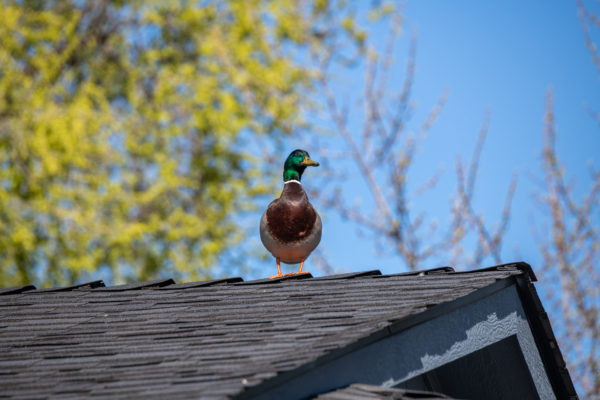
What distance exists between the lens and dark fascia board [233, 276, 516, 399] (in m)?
3.88

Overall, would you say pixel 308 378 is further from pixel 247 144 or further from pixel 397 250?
pixel 247 144

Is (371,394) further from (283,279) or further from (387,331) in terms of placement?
(283,279)

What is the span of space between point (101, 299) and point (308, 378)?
2.57m

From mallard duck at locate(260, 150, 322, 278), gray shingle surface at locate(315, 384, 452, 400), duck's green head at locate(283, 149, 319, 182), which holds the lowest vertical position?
gray shingle surface at locate(315, 384, 452, 400)

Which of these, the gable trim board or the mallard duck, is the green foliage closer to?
the mallard duck

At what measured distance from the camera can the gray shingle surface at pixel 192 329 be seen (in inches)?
165

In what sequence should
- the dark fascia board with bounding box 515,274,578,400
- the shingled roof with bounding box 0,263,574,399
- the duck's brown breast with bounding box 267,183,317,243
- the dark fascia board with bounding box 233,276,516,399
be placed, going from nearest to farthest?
the dark fascia board with bounding box 233,276,516,399, the shingled roof with bounding box 0,263,574,399, the dark fascia board with bounding box 515,274,578,400, the duck's brown breast with bounding box 267,183,317,243

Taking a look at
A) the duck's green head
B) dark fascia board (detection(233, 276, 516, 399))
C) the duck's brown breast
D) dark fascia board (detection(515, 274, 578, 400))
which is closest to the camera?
dark fascia board (detection(233, 276, 516, 399))

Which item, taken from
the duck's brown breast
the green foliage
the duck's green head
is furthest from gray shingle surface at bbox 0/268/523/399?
the green foliage

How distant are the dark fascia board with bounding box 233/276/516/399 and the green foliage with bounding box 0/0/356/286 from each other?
12723 mm

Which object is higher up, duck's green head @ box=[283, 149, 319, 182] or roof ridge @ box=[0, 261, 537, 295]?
duck's green head @ box=[283, 149, 319, 182]

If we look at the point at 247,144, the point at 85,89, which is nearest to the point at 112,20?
the point at 85,89

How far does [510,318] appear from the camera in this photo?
5.80 metres

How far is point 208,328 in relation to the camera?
5.15m
